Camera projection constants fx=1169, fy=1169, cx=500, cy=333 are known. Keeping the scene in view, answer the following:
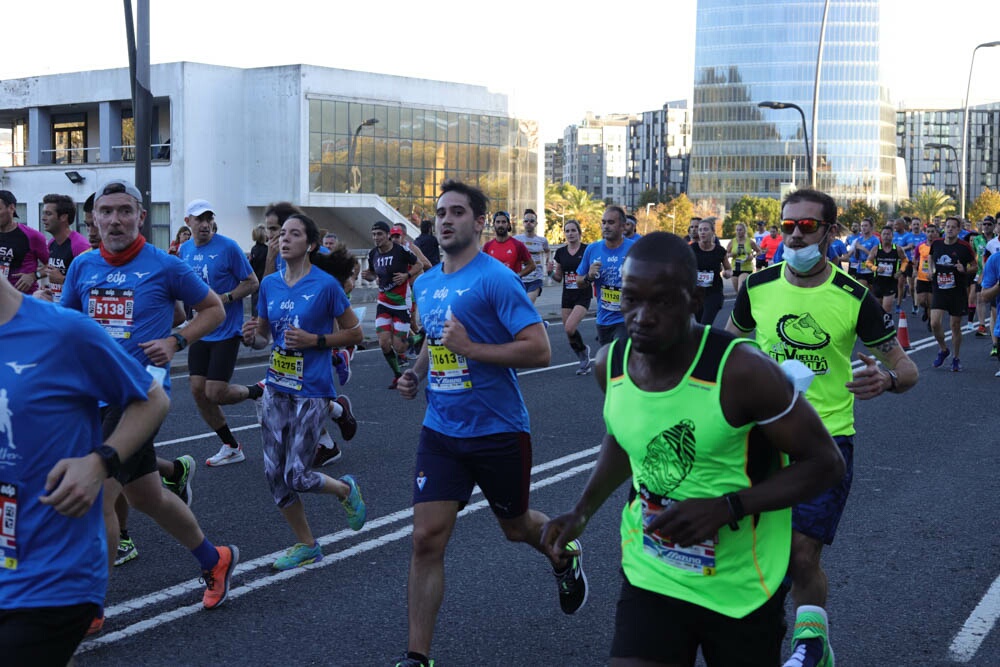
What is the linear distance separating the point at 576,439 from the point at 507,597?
431 centimetres

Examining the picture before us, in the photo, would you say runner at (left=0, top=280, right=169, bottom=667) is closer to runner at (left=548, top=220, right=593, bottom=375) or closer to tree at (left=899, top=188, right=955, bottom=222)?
runner at (left=548, top=220, right=593, bottom=375)

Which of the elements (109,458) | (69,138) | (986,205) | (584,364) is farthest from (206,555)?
(986,205)

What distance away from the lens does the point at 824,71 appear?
15612 cm

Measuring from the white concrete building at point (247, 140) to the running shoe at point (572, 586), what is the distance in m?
44.4

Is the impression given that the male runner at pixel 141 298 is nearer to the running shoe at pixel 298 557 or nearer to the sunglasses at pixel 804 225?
the running shoe at pixel 298 557

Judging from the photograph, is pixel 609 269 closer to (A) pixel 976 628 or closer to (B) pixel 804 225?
(B) pixel 804 225

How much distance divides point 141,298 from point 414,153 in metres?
54.5

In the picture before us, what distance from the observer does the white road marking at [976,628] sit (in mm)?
4934

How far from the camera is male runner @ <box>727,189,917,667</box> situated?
14.4ft

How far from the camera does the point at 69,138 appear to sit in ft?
184

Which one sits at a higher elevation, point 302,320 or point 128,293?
point 128,293

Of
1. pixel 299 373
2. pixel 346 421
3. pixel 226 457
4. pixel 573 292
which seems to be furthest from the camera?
pixel 573 292

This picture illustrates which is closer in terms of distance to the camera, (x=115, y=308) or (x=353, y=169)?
(x=115, y=308)

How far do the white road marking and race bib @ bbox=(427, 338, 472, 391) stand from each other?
7.68 ft
